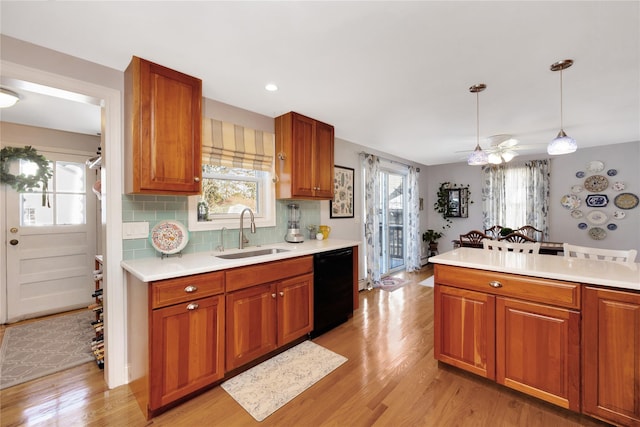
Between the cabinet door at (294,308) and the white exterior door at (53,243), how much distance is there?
301 cm

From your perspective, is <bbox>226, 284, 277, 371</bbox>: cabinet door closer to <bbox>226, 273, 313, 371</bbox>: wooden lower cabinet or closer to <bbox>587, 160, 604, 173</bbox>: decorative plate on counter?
<bbox>226, 273, 313, 371</bbox>: wooden lower cabinet

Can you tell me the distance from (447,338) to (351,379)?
817 mm

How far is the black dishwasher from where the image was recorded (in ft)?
8.83

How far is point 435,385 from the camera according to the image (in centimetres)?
198

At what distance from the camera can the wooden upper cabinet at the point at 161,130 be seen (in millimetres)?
1900

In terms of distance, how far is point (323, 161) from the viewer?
3275mm

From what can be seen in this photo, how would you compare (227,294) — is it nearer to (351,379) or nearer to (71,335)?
(351,379)

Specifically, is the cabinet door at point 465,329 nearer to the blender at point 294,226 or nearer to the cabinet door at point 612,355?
the cabinet door at point 612,355

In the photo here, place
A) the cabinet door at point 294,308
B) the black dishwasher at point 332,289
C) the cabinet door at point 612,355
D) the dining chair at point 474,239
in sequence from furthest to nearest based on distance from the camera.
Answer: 1. the dining chair at point 474,239
2. the black dishwasher at point 332,289
3. the cabinet door at point 294,308
4. the cabinet door at point 612,355

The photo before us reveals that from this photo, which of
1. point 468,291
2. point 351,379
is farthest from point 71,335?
point 468,291

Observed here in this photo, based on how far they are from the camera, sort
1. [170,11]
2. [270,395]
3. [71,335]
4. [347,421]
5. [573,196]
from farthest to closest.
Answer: [573,196] < [71,335] < [270,395] < [347,421] < [170,11]

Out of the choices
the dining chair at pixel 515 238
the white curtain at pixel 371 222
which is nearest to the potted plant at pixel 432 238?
the dining chair at pixel 515 238

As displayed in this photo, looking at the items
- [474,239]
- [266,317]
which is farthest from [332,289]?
[474,239]

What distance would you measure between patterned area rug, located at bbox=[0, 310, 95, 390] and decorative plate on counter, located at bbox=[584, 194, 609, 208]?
23.7ft
